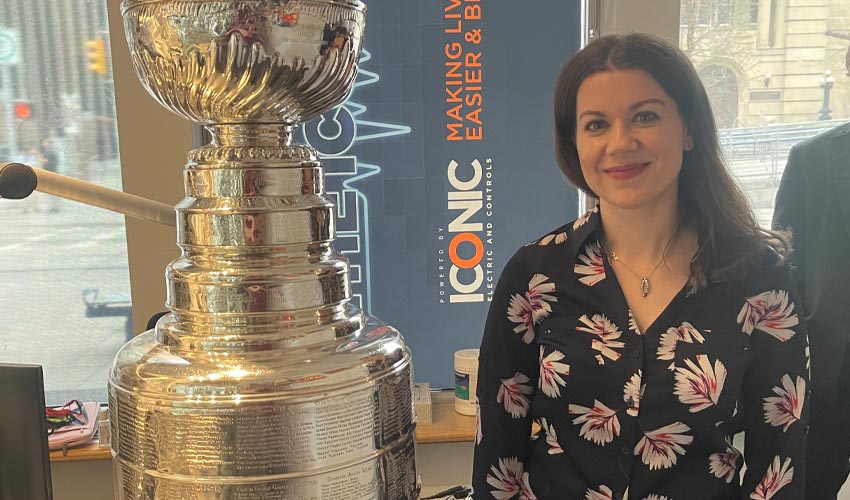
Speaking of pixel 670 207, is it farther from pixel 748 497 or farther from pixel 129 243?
pixel 129 243

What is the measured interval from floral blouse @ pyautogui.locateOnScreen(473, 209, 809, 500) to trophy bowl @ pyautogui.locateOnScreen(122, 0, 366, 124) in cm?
71

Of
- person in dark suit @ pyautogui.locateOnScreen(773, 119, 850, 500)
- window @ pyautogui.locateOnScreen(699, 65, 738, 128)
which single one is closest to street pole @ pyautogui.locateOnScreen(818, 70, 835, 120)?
window @ pyautogui.locateOnScreen(699, 65, 738, 128)

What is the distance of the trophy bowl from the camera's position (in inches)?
16.4

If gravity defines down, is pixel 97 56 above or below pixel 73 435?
above

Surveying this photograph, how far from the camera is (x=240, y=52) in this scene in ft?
Answer: 1.37

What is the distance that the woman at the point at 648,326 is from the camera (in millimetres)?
1008

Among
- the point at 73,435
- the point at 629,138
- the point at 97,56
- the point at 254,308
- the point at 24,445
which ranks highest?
the point at 97,56

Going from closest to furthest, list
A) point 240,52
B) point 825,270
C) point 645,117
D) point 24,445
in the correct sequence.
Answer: point 240,52, point 24,445, point 645,117, point 825,270

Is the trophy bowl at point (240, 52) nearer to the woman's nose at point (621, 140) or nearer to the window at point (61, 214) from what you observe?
the woman's nose at point (621, 140)

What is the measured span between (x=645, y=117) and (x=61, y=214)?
61.3 inches

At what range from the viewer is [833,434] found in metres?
1.61

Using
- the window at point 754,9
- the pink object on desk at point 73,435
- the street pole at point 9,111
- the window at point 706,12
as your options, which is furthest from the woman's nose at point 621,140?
the street pole at point 9,111

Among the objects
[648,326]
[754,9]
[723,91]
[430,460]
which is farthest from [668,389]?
[754,9]

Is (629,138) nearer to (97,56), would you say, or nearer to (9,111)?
(97,56)
